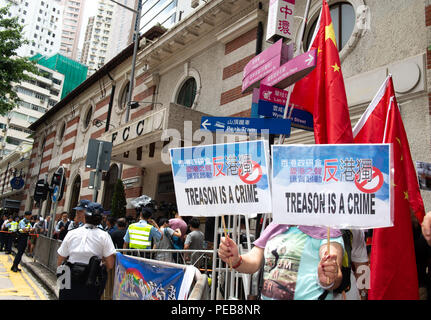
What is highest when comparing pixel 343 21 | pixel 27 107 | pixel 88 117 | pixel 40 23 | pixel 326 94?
pixel 40 23

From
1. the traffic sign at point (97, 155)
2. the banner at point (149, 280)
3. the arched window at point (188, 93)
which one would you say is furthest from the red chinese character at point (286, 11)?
the arched window at point (188, 93)

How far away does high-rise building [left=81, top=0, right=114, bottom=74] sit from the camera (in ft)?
408

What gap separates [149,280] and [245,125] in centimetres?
214

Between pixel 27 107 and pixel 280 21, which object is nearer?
pixel 280 21

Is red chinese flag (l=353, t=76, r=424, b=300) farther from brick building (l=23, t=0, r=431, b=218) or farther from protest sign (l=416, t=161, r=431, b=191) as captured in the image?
brick building (l=23, t=0, r=431, b=218)

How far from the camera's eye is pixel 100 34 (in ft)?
413

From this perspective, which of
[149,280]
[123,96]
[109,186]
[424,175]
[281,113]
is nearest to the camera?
[424,175]

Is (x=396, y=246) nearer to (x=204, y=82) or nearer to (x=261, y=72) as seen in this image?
(x=261, y=72)

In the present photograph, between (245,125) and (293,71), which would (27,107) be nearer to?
(245,125)

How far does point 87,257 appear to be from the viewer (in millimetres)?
4270

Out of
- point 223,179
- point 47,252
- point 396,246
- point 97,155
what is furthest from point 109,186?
point 396,246

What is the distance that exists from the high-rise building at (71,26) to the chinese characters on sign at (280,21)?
136 m

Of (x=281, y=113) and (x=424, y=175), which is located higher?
(x=281, y=113)

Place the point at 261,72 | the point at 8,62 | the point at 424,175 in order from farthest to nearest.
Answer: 1. the point at 8,62
2. the point at 261,72
3. the point at 424,175
